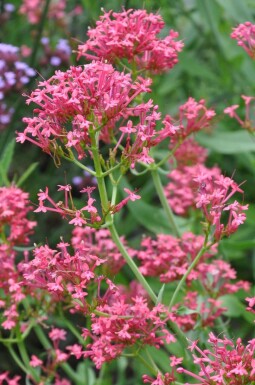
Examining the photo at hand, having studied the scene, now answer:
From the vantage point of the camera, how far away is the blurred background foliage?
2541 mm

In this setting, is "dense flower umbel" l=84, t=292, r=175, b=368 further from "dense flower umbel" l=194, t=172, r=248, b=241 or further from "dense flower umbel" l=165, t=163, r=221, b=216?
"dense flower umbel" l=165, t=163, r=221, b=216

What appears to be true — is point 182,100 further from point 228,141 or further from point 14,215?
point 14,215

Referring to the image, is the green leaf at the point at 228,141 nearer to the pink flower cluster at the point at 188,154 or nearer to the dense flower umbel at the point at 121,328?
the pink flower cluster at the point at 188,154

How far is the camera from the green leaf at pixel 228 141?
2553 mm

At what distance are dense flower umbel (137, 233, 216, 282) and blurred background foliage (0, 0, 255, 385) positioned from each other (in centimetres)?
39

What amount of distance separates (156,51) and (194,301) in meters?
0.59

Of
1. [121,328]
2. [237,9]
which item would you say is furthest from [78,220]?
[237,9]

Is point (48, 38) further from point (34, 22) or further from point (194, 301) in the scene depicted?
point (194, 301)

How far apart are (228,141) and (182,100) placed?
85cm

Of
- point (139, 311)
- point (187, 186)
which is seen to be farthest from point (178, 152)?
point (139, 311)

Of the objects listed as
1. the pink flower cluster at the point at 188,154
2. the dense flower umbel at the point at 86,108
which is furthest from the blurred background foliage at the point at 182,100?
the dense flower umbel at the point at 86,108

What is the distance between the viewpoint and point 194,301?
5.96 ft

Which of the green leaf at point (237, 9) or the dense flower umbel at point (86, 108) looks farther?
the green leaf at point (237, 9)

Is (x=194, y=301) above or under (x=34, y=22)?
under
